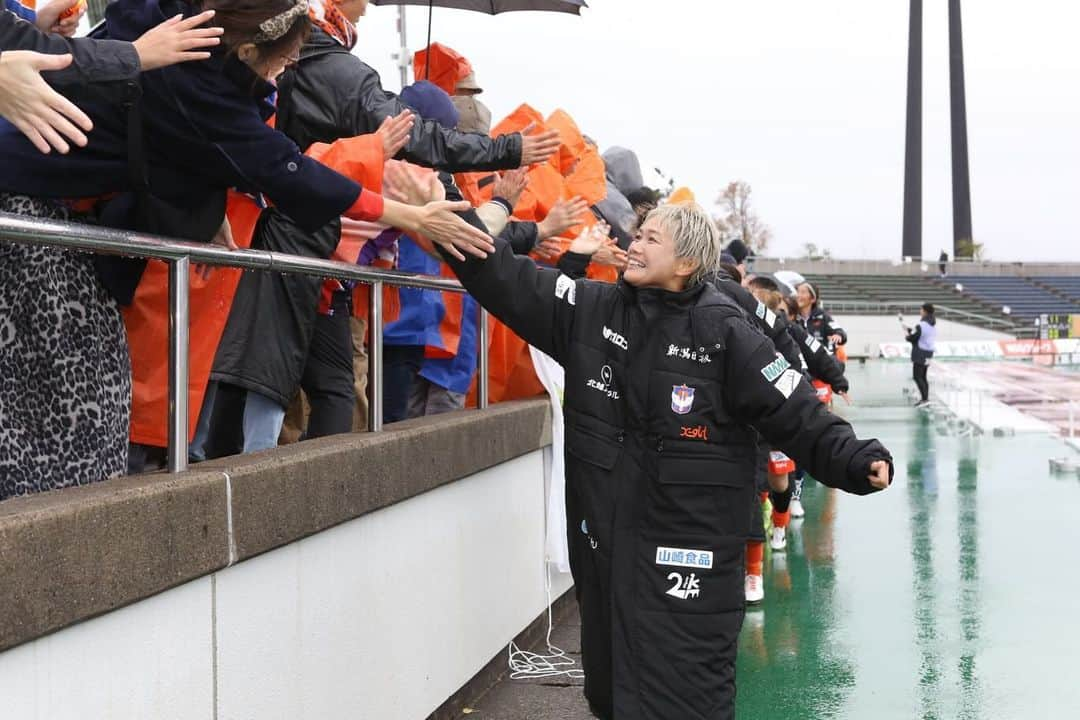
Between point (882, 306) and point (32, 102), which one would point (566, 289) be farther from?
point (882, 306)

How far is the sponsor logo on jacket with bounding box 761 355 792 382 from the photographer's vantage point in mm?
4020

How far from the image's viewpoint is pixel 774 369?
13.3 ft

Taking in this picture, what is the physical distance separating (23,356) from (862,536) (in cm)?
835

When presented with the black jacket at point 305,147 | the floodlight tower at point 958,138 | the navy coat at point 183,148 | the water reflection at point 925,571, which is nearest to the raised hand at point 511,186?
the black jacket at point 305,147

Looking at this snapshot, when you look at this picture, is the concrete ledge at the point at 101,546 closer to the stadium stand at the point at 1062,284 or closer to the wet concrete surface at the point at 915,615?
the wet concrete surface at the point at 915,615

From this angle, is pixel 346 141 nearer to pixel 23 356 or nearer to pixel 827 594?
pixel 23 356

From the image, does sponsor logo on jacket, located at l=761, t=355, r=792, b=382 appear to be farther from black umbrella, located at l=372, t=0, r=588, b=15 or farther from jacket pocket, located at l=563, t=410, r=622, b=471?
black umbrella, located at l=372, t=0, r=588, b=15

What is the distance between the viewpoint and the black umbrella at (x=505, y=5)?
7809 mm

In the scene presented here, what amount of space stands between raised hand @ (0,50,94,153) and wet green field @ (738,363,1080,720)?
407cm

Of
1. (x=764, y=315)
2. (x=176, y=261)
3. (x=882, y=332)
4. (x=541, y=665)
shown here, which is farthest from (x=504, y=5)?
(x=882, y=332)

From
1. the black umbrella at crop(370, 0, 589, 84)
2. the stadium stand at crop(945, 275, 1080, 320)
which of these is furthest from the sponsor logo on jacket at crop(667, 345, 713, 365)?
the stadium stand at crop(945, 275, 1080, 320)

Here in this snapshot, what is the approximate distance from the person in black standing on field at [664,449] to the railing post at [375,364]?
0.52 meters

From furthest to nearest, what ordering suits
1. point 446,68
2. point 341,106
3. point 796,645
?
point 796,645, point 446,68, point 341,106

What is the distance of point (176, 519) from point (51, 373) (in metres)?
0.43
